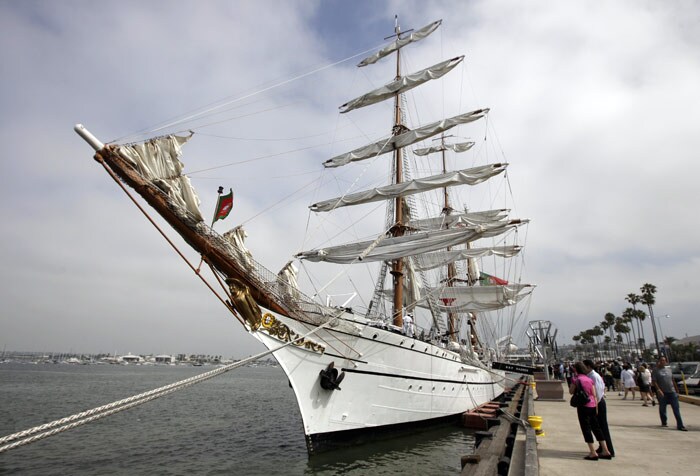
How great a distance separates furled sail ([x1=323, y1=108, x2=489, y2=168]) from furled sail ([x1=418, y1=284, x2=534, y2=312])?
1305cm

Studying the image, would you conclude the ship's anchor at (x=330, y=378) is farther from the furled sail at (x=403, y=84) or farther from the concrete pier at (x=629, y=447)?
the furled sail at (x=403, y=84)

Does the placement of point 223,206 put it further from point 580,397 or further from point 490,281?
point 490,281

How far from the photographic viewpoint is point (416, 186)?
1772 cm

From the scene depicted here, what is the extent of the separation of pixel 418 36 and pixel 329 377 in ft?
68.3

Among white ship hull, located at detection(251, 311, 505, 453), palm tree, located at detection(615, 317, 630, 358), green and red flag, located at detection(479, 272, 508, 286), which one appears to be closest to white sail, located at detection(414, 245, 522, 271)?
green and red flag, located at detection(479, 272, 508, 286)

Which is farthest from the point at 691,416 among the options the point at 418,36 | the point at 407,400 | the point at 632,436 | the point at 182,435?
the point at 418,36

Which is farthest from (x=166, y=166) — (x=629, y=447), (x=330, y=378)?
(x=629, y=447)

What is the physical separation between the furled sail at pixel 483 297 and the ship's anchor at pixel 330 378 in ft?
60.9

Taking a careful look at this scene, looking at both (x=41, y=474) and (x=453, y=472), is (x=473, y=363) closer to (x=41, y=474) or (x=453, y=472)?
(x=453, y=472)

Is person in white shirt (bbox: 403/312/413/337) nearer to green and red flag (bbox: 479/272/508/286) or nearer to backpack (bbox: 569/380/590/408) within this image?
backpack (bbox: 569/380/590/408)

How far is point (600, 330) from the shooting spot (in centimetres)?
9100

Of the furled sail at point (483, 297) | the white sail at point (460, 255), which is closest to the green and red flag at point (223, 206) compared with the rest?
the white sail at point (460, 255)

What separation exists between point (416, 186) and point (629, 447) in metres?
12.8

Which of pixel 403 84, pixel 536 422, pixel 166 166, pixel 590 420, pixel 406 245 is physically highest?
pixel 403 84
